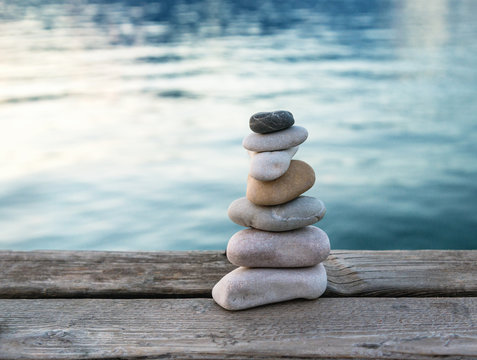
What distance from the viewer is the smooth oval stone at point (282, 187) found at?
6.73 feet

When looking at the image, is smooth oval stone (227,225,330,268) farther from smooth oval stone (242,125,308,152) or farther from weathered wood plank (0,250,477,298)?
smooth oval stone (242,125,308,152)

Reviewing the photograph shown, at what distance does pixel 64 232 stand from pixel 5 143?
9.86 ft

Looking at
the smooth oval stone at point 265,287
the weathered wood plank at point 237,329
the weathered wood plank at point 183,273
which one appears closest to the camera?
the weathered wood plank at point 237,329

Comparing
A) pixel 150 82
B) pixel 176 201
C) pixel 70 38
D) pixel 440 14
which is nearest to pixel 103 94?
pixel 150 82

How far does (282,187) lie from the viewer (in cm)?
206

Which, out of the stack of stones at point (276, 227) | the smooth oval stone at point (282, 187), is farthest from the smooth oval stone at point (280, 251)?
the smooth oval stone at point (282, 187)

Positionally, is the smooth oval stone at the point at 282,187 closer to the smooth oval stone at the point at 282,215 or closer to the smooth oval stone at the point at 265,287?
the smooth oval stone at the point at 282,215

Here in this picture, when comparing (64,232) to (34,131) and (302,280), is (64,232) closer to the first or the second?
(34,131)

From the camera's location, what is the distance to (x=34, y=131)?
346 inches

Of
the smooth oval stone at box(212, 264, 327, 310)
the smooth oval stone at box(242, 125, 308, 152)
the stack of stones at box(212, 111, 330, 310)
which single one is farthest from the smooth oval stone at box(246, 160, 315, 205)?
the smooth oval stone at box(212, 264, 327, 310)

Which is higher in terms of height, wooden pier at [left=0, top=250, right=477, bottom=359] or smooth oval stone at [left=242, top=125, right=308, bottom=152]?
smooth oval stone at [left=242, top=125, right=308, bottom=152]

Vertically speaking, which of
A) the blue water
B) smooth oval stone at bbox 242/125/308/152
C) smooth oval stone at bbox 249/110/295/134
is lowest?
the blue water

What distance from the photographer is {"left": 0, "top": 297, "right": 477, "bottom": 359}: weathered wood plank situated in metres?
1.72

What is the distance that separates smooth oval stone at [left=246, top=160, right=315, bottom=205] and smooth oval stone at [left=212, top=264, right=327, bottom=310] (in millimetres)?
259
